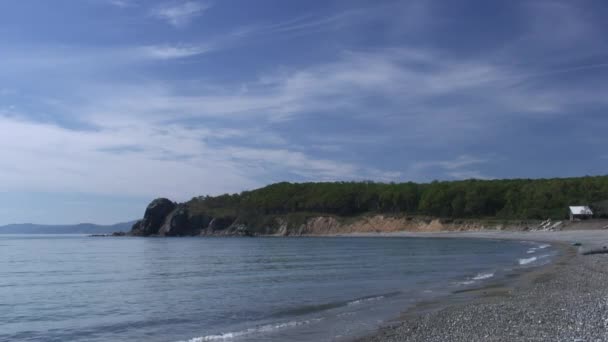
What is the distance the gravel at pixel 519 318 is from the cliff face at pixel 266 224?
382 feet

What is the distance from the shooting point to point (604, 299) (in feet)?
63.4

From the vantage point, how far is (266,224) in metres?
182

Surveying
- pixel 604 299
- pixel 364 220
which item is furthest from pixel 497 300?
pixel 364 220

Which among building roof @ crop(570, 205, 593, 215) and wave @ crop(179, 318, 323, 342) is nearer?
wave @ crop(179, 318, 323, 342)

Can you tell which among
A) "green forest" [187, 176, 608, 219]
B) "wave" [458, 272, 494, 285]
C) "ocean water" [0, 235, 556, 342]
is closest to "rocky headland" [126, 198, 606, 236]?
"green forest" [187, 176, 608, 219]

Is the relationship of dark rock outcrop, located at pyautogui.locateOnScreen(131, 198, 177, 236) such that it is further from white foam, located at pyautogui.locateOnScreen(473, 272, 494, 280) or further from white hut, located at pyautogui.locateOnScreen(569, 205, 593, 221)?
white foam, located at pyautogui.locateOnScreen(473, 272, 494, 280)

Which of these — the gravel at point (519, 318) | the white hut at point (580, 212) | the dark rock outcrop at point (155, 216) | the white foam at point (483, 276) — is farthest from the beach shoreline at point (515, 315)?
the dark rock outcrop at point (155, 216)

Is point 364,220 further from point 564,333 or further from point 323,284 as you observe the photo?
point 564,333

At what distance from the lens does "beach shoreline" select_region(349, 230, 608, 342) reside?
48.2 feet

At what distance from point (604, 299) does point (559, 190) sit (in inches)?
4855

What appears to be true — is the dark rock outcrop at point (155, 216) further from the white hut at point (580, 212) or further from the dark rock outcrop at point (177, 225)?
the white hut at point (580, 212)

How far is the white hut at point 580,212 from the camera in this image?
108875mm

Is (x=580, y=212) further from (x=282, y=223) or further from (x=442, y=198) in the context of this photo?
(x=282, y=223)

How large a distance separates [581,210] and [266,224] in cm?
9638
